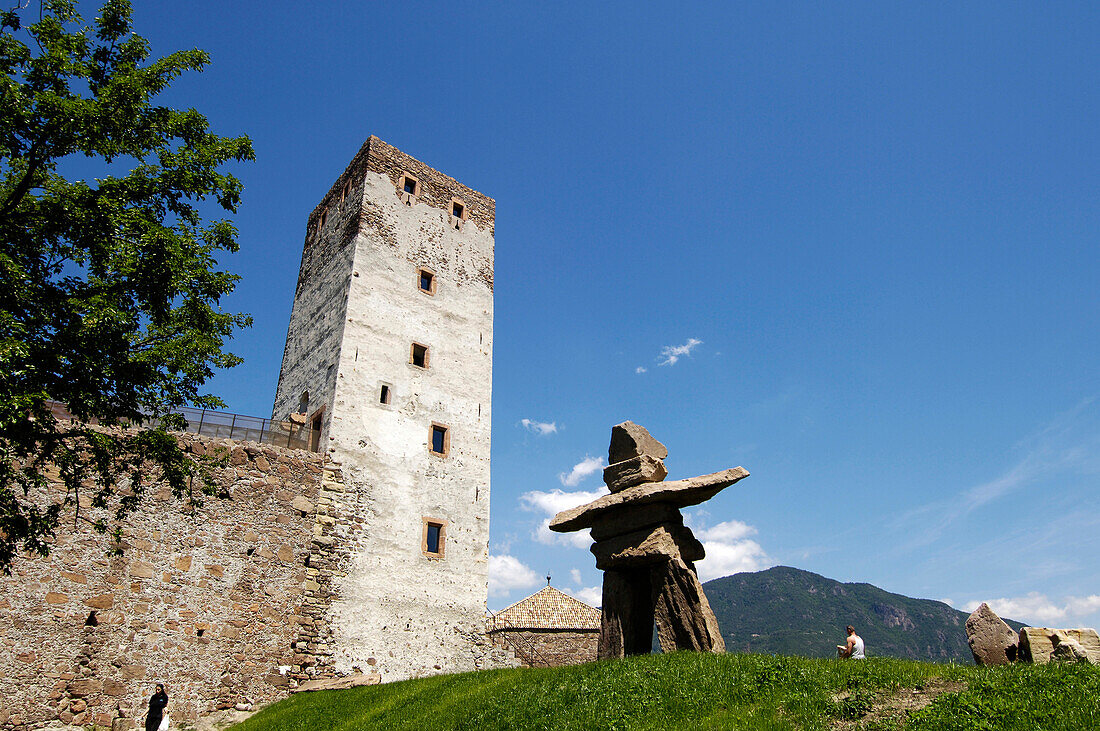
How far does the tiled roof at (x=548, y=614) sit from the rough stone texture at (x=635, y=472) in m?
20.7

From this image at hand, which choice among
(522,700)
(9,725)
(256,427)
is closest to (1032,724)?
(522,700)

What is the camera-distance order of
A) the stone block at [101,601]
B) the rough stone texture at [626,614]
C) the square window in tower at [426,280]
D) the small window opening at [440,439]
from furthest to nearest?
the square window in tower at [426,280] → the small window opening at [440,439] → the stone block at [101,601] → the rough stone texture at [626,614]

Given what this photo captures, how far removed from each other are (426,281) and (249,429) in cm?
951

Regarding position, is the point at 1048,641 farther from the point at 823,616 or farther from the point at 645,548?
the point at 823,616

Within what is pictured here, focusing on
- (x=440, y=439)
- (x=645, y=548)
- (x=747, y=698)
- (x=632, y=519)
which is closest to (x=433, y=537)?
(x=440, y=439)

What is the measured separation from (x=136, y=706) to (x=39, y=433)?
9.76 metres

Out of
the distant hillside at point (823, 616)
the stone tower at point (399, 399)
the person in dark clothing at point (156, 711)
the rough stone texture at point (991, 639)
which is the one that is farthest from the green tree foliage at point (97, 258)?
the distant hillside at point (823, 616)

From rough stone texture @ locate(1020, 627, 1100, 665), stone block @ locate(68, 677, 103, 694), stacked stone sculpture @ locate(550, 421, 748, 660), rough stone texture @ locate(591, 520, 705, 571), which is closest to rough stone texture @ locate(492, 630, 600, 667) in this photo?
stone block @ locate(68, 677, 103, 694)

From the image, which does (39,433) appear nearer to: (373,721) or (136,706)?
(373,721)

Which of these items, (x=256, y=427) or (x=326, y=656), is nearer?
(x=326, y=656)

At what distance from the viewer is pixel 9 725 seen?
15.1 m

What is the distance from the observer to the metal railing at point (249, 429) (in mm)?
20875

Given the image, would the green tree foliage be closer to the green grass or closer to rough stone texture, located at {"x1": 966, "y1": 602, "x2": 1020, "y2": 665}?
the green grass

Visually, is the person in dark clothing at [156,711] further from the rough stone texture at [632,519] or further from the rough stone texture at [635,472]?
the rough stone texture at [635,472]
